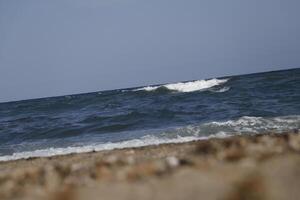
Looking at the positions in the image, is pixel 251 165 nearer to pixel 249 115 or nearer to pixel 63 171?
pixel 63 171

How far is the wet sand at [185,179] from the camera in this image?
231 centimetres

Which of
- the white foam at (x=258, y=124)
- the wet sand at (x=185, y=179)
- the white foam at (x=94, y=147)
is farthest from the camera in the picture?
the white foam at (x=258, y=124)

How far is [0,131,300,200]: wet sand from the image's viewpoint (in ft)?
7.58

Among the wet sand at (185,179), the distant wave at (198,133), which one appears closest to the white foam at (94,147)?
the distant wave at (198,133)

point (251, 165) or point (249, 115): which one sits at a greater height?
point (251, 165)

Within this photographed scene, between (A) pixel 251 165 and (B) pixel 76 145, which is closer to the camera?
(A) pixel 251 165

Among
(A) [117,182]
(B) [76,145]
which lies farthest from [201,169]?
(B) [76,145]

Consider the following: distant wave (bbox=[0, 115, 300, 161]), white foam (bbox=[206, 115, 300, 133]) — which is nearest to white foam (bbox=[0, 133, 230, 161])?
distant wave (bbox=[0, 115, 300, 161])

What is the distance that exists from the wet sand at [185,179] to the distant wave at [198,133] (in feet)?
18.0

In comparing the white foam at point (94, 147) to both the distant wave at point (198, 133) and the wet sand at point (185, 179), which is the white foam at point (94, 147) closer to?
the distant wave at point (198, 133)

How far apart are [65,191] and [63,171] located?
2.94 feet

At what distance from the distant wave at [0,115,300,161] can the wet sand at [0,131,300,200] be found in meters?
5.48

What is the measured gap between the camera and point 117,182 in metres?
2.59

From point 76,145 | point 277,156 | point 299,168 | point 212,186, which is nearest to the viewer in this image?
point 212,186
